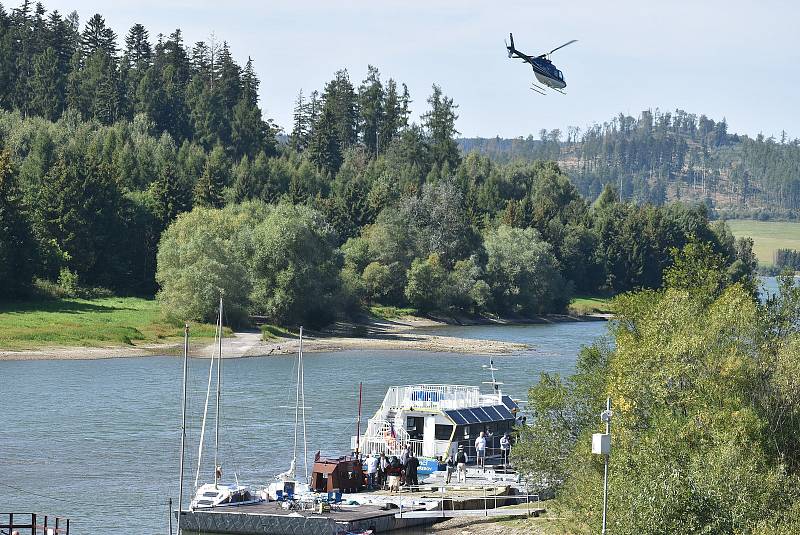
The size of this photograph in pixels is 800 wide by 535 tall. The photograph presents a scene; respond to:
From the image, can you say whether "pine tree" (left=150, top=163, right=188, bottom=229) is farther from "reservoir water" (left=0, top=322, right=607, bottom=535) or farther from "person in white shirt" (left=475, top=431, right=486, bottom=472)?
"person in white shirt" (left=475, top=431, right=486, bottom=472)

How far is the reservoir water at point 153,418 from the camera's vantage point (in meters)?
50.0

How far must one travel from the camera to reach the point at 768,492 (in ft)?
108

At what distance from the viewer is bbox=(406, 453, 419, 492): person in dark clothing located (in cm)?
4881

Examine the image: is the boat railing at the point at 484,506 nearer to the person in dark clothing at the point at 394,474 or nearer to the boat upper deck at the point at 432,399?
the person in dark clothing at the point at 394,474

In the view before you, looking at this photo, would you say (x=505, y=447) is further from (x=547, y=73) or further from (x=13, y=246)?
(x=13, y=246)

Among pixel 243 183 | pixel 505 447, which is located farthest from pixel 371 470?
pixel 243 183

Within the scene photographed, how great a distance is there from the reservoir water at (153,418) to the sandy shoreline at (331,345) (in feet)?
7.08

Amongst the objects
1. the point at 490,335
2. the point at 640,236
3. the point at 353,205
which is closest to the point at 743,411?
the point at 490,335

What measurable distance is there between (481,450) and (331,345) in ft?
192

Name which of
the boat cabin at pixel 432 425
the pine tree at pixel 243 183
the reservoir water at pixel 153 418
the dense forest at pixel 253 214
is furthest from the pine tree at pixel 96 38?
the boat cabin at pixel 432 425

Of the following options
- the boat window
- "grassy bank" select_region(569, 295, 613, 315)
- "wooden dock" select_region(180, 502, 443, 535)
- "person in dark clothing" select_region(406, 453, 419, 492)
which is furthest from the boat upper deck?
"grassy bank" select_region(569, 295, 613, 315)

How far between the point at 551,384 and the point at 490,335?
81.9 metres

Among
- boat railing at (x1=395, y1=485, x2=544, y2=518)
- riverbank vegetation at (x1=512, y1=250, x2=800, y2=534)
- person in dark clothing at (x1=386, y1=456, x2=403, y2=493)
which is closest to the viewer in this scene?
riverbank vegetation at (x1=512, y1=250, x2=800, y2=534)

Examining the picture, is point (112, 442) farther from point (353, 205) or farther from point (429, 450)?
point (353, 205)
